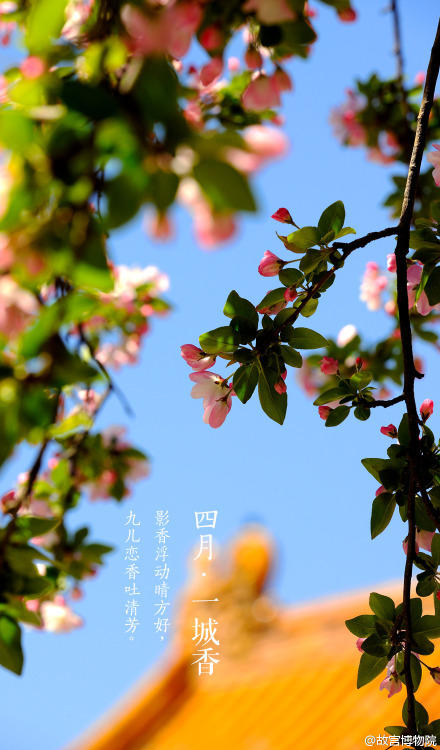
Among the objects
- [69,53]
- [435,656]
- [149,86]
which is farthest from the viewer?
[435,656]

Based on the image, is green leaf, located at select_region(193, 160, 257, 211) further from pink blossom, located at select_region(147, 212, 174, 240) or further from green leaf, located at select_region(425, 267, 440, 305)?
green leaf, located at select_region(425, 267, 440, 305)

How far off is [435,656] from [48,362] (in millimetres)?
2894

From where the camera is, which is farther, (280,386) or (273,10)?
(280,386)

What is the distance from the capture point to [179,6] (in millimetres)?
408

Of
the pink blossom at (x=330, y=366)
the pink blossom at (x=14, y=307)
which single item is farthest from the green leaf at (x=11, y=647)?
the pink blossom at (x=330, y=366)

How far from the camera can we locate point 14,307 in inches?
15.2

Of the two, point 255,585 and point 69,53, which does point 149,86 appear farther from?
point 255,585

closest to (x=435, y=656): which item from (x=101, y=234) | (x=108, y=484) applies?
(x=108, y=484)

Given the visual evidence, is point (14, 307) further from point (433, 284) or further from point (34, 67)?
point (433, 284)

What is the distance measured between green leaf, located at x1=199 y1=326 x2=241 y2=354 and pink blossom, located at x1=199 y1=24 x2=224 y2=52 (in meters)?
0.27

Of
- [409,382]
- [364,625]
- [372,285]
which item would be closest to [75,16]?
[409,382]

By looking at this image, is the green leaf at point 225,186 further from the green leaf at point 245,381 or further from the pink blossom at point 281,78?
the pink blossom at point 281,78

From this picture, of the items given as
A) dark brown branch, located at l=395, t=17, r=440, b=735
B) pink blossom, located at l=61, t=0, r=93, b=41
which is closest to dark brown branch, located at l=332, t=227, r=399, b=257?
dark brown branch, located at l=395, t=17, r=440, b=735

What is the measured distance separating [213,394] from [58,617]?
32.0 inches
